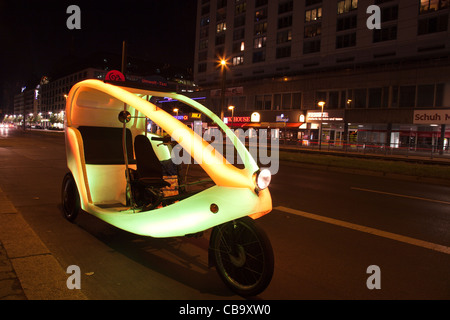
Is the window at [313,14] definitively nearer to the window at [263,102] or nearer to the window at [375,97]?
the window at [263,102]

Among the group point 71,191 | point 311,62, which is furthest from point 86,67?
point 71,191

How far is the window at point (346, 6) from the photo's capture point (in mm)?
45188

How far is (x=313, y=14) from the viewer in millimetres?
50406

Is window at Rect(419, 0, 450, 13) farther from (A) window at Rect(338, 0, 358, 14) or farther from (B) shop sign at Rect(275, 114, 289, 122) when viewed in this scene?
(B) shop sign at Rect(275, 114, 289, 122)

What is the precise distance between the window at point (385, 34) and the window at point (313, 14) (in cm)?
935

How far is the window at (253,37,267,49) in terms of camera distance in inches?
2262

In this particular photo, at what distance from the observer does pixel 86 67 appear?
10488cm

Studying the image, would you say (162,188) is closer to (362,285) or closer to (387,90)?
(362,285)

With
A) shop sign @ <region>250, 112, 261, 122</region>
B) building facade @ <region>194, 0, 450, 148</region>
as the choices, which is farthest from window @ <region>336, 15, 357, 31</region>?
shop sign @ <region>250, 112, 261, 122</region>

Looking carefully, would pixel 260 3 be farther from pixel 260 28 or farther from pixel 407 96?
pixel 407 96

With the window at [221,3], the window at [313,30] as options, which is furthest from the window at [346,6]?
the window at [221,3]

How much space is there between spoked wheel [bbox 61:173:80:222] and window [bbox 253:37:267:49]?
56.7 meters

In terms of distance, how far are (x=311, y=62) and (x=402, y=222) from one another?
161 ft

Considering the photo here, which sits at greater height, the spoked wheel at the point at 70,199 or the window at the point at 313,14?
the window at the point at 313,14
